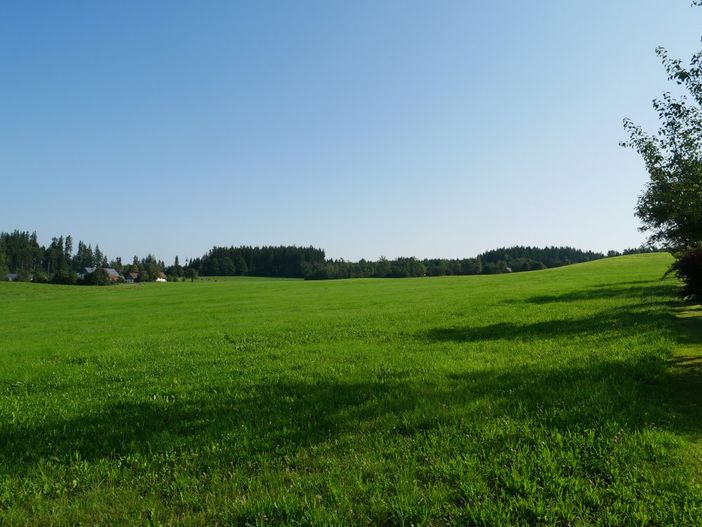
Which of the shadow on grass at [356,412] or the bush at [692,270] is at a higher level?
the bush at [692,270]

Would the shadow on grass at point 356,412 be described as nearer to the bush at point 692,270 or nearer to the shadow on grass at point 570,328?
the shadow on grass at point 570,328

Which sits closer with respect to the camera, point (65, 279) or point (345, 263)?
point (65, 279)

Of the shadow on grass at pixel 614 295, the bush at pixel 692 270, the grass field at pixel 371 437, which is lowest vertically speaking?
the grass field at pixel 371 437

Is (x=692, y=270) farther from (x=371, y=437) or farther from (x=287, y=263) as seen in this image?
(x=287, y=263)

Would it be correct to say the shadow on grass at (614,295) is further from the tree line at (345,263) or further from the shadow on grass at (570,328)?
the tree line at (345,263)

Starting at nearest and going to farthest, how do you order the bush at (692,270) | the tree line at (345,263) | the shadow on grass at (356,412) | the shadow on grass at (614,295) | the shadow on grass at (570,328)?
the shadow on grass at (356,412) → the shadow on grass at (570,328) → the bush at (692,270) → the shadow on grass at (614,295) → the tree line at (345,263)

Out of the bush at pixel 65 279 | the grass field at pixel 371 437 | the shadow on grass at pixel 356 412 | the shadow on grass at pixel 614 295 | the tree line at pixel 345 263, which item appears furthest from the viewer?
the tree line at pixel 345 263

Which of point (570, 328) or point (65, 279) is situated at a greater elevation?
point (65, 279)

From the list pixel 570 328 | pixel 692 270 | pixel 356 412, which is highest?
pixel 692 270

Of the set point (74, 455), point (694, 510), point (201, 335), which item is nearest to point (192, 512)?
point (74, 455)

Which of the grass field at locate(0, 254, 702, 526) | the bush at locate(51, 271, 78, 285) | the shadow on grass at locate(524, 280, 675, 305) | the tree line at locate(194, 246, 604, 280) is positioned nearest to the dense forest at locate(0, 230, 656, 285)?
the tree line at locate(194, 246, 604, 280)

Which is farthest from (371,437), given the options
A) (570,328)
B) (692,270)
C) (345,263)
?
(345,263)

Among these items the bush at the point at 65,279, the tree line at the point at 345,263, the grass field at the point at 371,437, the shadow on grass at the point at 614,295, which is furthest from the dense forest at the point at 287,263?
the grass field at the point at 371,437

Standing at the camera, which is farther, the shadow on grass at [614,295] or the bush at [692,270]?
the shadow on grass at [614,295]
